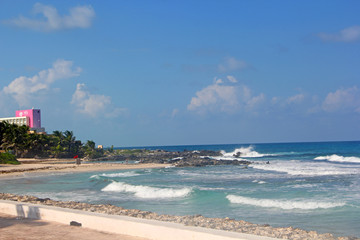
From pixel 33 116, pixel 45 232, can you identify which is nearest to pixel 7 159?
→ pixel 33 116

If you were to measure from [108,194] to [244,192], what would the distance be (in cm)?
732

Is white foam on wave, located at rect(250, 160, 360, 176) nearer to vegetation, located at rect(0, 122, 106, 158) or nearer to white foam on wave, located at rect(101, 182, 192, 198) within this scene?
white foam on wave, located at rect(101, 182, 192, 198)

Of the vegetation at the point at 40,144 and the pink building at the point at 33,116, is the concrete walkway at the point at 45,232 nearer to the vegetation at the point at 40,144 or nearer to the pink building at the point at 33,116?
the vegetation at the point at 40,144

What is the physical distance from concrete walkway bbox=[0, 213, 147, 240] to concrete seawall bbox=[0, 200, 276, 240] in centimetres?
14

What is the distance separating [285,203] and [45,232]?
36.4 feet

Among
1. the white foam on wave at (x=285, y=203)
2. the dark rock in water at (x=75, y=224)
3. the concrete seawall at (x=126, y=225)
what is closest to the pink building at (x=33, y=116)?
the white foam on wave at (x=285, y=203)

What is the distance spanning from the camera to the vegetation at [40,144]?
66688 millimetres

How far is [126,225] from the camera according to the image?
7773 mm

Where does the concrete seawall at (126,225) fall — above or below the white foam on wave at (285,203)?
above

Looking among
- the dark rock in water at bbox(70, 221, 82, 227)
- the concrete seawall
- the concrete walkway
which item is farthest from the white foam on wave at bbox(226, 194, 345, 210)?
the concrete walkway

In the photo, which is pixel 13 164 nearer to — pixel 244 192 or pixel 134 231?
pixel 244 192

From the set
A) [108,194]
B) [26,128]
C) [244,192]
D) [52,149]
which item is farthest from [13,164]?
[244,192]

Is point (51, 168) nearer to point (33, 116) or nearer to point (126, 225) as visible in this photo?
point (126, 225)

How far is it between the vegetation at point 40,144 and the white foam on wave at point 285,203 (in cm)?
5686
